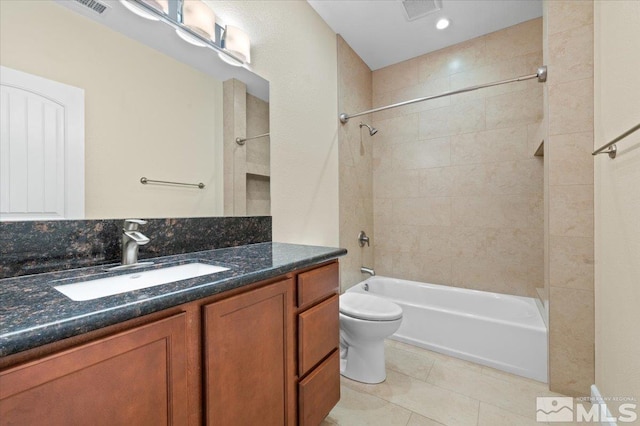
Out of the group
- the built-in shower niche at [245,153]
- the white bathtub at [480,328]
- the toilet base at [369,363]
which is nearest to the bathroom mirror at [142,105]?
the built-in shower niche at [245,153]

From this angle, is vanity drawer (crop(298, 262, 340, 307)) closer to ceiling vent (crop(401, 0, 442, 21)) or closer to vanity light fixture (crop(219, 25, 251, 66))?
vanity light fixture (crop(219, 25, 251, 66))

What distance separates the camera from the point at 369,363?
5.67 ft

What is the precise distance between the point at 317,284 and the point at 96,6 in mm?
1328

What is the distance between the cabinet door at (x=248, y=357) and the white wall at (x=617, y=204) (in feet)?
4.18

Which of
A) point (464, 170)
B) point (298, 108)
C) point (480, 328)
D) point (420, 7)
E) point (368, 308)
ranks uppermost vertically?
point (420, 7)

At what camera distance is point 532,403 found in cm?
152

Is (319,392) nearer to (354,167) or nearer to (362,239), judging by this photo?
(362,239)

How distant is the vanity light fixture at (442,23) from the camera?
2.25 meters

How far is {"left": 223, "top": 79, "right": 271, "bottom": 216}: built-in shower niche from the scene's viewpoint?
1437 mm

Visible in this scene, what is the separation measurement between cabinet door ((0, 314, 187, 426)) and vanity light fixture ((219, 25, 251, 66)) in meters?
1.36

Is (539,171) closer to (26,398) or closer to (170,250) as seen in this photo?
(170,250)

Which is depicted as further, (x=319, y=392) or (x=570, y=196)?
(x=570, y=196)

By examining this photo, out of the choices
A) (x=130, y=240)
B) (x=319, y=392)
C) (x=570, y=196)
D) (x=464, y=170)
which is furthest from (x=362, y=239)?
(x=130, y=240)

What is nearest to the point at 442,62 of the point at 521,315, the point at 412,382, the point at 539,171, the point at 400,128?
the point at 400,128
